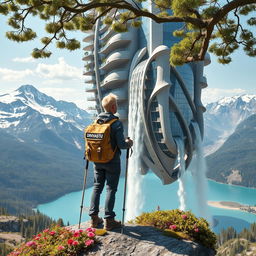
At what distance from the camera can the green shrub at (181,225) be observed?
7.98 meters

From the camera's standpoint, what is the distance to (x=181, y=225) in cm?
820

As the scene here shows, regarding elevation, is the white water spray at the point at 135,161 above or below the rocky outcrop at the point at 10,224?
above

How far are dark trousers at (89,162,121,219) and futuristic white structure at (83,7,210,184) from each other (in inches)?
1550

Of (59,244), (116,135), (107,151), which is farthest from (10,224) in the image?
(116,135)

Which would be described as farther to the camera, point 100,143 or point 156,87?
point 156,87

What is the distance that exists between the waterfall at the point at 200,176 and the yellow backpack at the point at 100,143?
156 ft

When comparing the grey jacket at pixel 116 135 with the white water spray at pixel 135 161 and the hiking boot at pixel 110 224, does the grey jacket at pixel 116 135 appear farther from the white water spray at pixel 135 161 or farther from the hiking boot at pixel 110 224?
the white water spray at pixel 135 161

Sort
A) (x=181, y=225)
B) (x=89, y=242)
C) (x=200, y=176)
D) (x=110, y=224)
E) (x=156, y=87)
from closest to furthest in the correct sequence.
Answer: (x=89, y=242) < (x=110, y=224) < (x=181, y=225) < (x=156, y=87) < (x=200, y=176)

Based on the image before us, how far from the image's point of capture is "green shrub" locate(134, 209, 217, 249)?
7980 mm

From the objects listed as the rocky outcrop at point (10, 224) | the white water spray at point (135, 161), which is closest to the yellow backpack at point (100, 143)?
the white water spray at point (135, 161)

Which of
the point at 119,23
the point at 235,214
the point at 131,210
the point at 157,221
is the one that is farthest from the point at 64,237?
the point at 235,214

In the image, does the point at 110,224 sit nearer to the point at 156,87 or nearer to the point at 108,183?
the point at 108,183

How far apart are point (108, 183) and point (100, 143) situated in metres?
1.05

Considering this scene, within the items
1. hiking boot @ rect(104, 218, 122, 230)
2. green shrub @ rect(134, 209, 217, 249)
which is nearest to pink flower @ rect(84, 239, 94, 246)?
hiking boot @ rect(104, 218, 122, 230)
